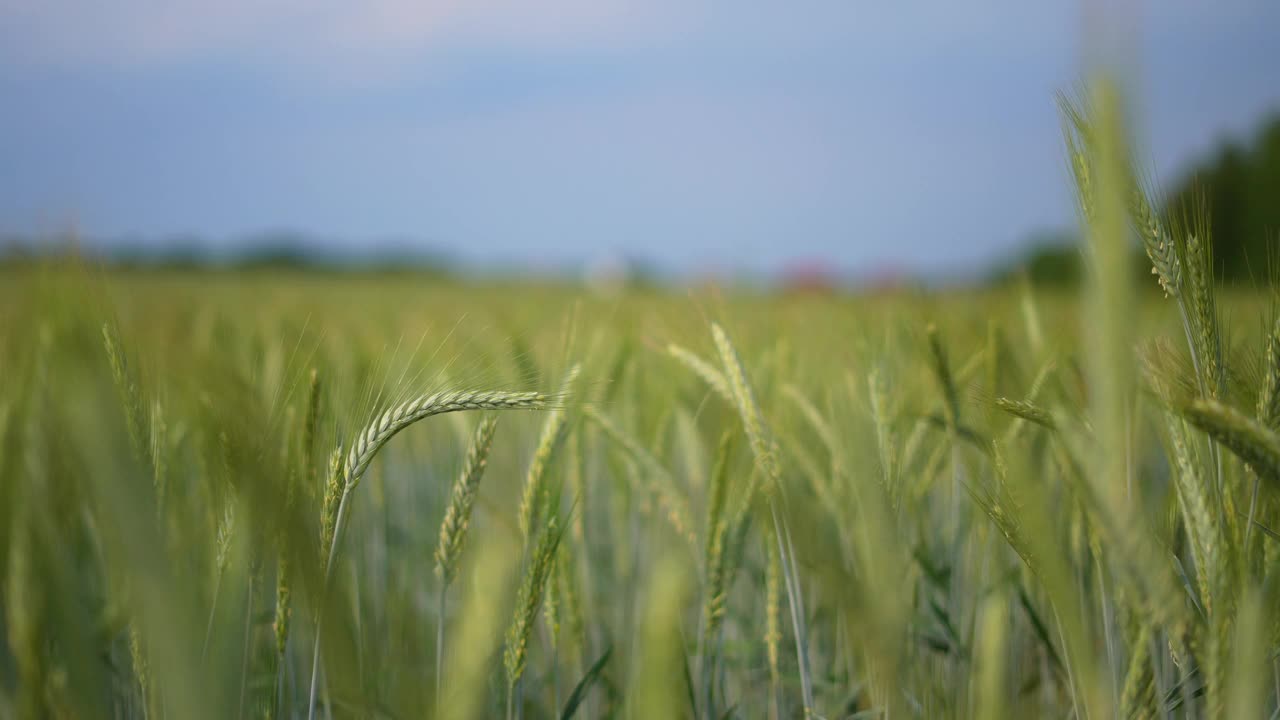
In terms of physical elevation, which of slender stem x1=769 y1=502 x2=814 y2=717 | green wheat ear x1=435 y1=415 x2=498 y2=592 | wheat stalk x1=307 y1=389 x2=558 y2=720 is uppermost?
wheat stalk x1=307 y1=389 x2=558 y2=720

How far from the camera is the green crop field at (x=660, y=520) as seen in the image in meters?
0.53

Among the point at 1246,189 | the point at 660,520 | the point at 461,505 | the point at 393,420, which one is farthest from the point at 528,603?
the point at 1246,189

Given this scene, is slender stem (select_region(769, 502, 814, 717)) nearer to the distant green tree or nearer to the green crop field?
the green crop field

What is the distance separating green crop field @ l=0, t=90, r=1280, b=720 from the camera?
1.73 feet

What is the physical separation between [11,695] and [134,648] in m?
0.22

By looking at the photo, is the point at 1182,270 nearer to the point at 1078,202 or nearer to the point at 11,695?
the point at 1078,202

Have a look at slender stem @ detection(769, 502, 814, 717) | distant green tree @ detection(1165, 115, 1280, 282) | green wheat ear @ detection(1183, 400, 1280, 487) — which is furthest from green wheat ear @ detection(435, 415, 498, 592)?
distant green tree @ detection(1165, 115, 1280, 282)

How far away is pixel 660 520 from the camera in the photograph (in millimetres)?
1464

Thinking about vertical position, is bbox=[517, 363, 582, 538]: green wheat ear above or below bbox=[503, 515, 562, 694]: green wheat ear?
above

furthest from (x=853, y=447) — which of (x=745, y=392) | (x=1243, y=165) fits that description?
(x=1243, y=165)

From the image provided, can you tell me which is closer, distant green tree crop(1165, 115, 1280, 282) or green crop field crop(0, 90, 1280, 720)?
green crop field crop(0, 90, 1280, 720)

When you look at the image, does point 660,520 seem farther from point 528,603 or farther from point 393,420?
point 393,420

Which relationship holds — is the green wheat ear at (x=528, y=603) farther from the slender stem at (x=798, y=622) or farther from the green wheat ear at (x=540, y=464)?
the slender stem at (x=798, y=622)

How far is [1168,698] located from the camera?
99 centimetres
